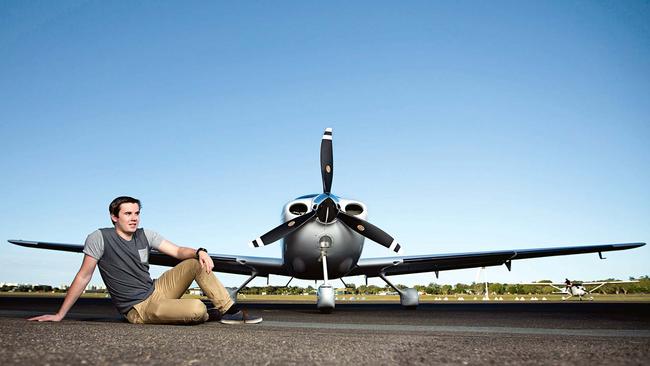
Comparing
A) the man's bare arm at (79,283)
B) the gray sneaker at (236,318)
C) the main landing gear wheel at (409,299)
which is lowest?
the main landing gear wheel at (409,299)

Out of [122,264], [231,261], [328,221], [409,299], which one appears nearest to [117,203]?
[122,264]

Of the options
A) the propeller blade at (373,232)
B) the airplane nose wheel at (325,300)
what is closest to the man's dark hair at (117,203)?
the airplane nose wheel at (325,300)

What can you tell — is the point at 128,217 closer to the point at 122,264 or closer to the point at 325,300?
the point at 122,264

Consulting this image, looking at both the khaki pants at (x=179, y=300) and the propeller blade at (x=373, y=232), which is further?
the propeller blade at (x=373, y=232)

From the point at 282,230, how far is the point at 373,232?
256cm

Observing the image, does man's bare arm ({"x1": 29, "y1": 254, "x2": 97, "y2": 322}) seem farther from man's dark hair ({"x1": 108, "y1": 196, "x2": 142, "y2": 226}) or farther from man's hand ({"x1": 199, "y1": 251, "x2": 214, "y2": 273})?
man's hand ({"x1": 199, "y1": 251, "x2": 214, "y2": 273})

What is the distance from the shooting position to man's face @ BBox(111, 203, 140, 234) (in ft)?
17.5

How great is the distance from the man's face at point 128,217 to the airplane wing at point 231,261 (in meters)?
11.0

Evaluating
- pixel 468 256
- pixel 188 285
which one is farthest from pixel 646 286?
pixel 188 285

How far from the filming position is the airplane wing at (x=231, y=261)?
1787cm

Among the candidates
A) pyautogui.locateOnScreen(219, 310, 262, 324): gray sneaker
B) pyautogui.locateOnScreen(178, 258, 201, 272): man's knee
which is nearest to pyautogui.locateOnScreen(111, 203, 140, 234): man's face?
pyautogui.locateOnScreen(178, 258, 201, 272): man's knee

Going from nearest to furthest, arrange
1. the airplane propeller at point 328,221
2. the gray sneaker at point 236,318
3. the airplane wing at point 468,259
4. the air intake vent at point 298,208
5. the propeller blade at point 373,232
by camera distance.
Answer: the gray sneaker at point 236,318
the airplane propeller at point 328,221
the air intake vent at point 298,208
the propeller blade at point 373,232
the airplane wing at point 468,259

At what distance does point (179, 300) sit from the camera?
211 inches

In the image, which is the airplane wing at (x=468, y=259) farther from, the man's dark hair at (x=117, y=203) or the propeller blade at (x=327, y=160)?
the man's dark hair at (x=117, y=203)
